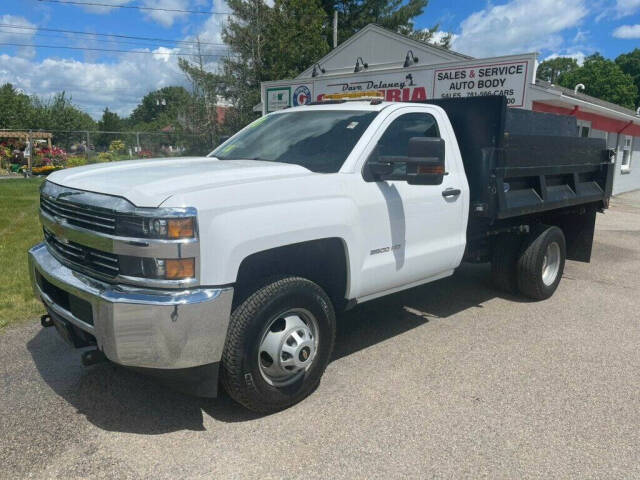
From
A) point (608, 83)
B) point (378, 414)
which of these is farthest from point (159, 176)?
point (608, 83)

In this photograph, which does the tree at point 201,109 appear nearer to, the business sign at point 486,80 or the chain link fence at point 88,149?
the chain link fence at point 88,149

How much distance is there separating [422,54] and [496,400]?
48.3 feet

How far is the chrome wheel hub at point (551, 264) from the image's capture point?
6.27 metres

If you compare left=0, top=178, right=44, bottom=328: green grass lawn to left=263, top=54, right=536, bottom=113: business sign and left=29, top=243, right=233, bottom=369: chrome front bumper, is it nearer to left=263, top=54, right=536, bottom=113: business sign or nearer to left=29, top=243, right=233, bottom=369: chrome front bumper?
left=29, top=243, right=233, bottom=369: chrome front bumper

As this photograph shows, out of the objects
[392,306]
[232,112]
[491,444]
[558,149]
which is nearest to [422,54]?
[232,112]

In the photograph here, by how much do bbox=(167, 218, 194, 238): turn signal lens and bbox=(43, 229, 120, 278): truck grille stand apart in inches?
15.3

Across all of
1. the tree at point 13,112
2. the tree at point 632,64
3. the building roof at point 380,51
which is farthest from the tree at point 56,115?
the tree at point 632,64

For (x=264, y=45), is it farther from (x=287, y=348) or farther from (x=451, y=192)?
(x=287, y=348)

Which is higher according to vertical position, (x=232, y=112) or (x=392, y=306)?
(x=232, y=112)

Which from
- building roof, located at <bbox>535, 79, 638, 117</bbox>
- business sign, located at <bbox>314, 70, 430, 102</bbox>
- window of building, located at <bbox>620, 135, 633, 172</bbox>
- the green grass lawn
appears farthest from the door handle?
window of building, located at <bbox>620, 135, 633, 172</bbox>

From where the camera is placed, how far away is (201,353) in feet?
9.65

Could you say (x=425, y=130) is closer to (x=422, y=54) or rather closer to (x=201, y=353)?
(x=201, y=353)

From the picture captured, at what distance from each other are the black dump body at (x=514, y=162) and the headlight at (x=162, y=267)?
3026 millimetres

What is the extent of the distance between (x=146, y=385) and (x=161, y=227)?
1.59 metres
